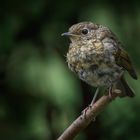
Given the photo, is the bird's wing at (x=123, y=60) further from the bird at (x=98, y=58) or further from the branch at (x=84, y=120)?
the branch at (x=84, y=120)

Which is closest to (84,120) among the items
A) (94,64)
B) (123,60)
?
(94,64)

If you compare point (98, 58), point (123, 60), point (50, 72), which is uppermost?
point (98, 58)

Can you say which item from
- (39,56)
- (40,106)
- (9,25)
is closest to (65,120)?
(40,106)

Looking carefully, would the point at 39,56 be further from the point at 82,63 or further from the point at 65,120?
the point at 82,63

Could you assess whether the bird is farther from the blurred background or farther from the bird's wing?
the blurred background

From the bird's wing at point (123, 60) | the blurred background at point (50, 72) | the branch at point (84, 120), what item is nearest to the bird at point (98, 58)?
the bird's wing at point (123, 60)

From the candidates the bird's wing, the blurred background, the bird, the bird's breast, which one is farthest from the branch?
the blurred background

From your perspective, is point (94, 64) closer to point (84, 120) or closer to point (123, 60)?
point (123, 60)
